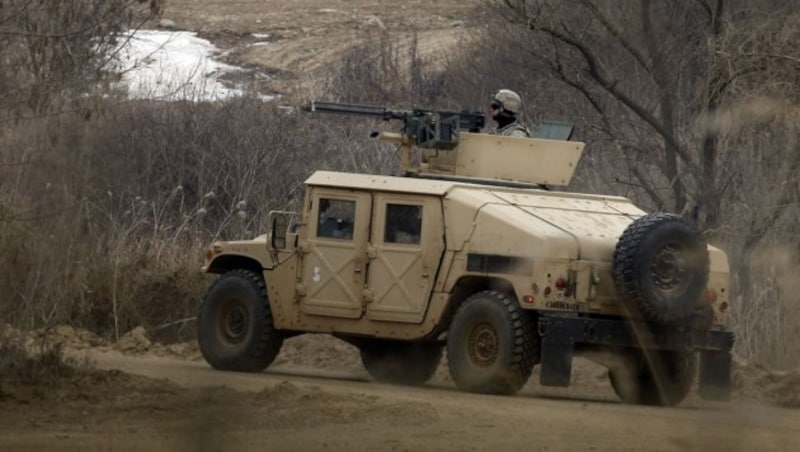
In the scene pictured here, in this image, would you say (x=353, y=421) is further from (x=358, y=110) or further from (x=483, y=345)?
(x=358, y=110)

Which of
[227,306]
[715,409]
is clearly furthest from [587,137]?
[715,409]

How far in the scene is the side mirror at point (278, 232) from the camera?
1802 centimetres

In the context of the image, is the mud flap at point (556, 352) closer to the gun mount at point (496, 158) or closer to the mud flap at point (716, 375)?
the mud flap at point (716, 375)

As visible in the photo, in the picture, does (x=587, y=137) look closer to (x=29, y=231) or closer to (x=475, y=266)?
(x=475, y=266)

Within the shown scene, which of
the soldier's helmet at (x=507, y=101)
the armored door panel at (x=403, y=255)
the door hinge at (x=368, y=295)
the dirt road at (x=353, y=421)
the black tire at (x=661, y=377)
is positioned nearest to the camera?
the dirt road at (x=353, y=421)

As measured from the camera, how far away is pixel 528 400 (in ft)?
53.4

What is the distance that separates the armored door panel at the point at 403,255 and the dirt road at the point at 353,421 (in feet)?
2.59

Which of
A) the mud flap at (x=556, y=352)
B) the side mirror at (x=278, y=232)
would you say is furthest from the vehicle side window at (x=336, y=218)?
the mud flap at (x=556, y=352)

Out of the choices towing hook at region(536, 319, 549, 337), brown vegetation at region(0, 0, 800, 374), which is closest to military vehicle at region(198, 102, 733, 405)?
towing hook at region(536, 319, 549, 337)

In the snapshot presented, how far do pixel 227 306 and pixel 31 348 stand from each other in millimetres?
2797

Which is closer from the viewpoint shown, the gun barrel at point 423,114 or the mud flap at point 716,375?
the mud flap at point 716,375

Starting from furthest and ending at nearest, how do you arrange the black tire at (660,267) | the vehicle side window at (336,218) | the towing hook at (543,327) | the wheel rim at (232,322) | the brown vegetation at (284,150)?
the wheel rim at (232,322)
the vehicle side window at (336,218)
the towing hook at (543,327)
the black tire at (660,267)
the brown vegetation at (284,150)

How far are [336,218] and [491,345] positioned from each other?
2101mm

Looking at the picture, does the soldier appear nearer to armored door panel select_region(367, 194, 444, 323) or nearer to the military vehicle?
the military vehicle
